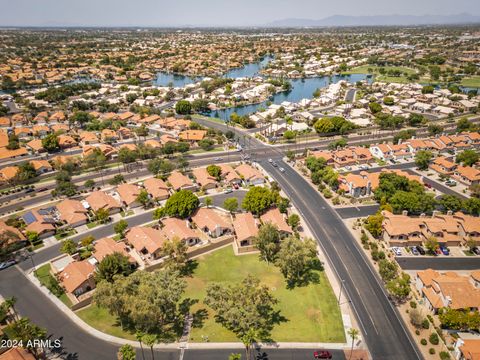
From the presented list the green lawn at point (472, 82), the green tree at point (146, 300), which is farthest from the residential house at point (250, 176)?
the green lawn at point (472, 82)

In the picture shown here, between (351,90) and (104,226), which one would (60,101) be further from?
(351,90)

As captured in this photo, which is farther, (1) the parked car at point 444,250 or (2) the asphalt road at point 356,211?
(2) the asphalt road at point 356,211

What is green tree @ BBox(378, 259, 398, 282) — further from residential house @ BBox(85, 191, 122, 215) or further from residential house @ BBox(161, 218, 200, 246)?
residential house @ BBox(85, 191, 122, 215)

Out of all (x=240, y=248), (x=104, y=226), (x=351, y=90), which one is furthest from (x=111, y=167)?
(x=351, y=90)

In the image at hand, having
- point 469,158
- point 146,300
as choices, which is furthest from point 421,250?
point 146,300

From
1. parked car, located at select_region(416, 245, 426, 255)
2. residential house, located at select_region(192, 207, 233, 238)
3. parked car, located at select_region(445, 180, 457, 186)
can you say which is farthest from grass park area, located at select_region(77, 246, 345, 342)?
parked car, located at select_region(445, 180, 457, 186)

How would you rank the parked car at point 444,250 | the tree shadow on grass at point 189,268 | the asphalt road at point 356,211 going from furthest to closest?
the asphalt road at point 356,211
the parked car at point 444,250
the tree shadow on grass at point 189,268

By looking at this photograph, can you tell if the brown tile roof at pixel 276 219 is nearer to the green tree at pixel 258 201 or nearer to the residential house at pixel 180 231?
the green tree at pixel 258 201
